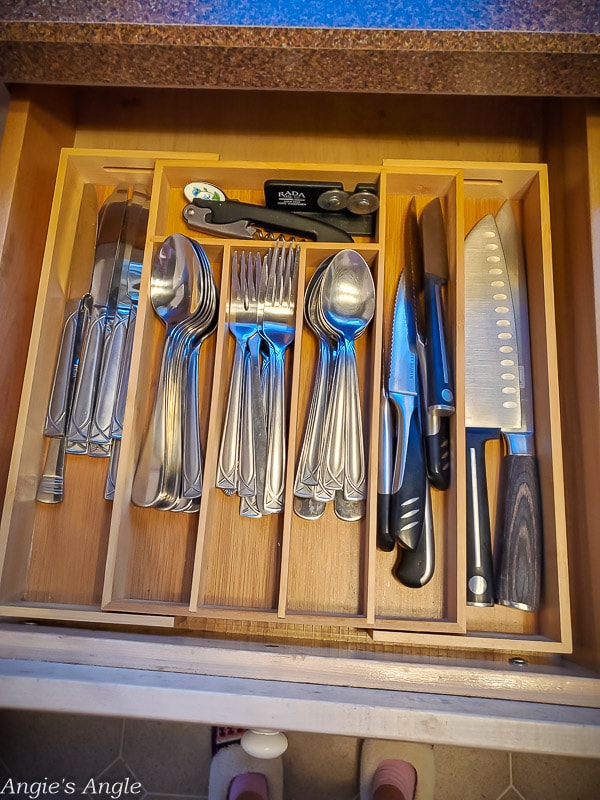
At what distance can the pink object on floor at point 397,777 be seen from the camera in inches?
33.7

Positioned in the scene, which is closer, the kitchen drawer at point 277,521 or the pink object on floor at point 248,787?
the kitchen drawer at point 277,521

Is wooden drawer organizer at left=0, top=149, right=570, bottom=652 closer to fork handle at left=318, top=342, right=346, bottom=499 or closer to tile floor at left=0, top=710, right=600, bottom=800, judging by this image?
fork handle at left=318, top=342, right=346, bottom=499

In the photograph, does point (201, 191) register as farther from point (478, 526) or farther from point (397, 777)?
point (397, 777)

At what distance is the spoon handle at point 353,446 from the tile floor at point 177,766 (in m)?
0.52

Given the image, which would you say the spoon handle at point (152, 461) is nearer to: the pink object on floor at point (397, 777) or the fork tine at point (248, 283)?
the fork tine at point (248, 283)

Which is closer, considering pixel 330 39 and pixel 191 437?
pixel 330 39

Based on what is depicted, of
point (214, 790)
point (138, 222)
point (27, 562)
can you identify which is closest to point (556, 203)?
point (138, 222)

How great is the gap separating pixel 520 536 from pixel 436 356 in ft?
0.77

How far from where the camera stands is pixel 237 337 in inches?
29.1

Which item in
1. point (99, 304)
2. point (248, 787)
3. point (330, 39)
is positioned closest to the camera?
point (330, 39)

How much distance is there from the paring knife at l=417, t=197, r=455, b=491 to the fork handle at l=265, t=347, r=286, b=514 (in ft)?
0.58

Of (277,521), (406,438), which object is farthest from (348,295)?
(277,521)

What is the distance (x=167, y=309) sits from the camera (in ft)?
2.39

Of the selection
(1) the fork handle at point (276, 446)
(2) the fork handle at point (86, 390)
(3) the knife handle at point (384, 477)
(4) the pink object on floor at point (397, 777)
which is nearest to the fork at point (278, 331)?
(1) the fork handle at point (276, 446)
